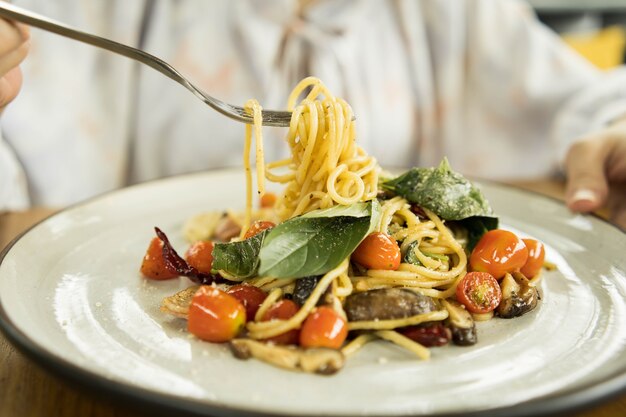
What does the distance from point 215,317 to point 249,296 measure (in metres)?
0.23

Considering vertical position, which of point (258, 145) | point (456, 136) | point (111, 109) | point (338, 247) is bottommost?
point (456, 136)

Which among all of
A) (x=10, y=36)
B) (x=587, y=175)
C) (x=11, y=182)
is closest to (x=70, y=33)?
(x=10, y=36)

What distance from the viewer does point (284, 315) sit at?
1.85m

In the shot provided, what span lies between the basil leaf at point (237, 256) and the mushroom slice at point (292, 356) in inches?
15.4

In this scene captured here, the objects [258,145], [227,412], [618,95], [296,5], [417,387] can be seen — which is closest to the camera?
[227,412]

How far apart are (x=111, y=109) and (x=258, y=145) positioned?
242 centimetres

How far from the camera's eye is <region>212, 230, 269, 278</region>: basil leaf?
6.76ft

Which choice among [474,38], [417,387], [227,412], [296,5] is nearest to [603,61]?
[474,38]

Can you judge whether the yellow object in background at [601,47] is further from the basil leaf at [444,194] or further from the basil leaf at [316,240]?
the basil leaf at [316,240]

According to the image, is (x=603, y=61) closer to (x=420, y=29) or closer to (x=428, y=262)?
(x=420, y=29)

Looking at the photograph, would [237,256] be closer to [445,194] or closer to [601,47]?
[445,194]

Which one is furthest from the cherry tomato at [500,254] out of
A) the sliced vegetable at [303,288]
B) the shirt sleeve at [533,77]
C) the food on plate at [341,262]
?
the shirt sleeve at [533,77]

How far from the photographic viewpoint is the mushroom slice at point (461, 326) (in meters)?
1.76

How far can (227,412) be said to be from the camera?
1.29 metres
